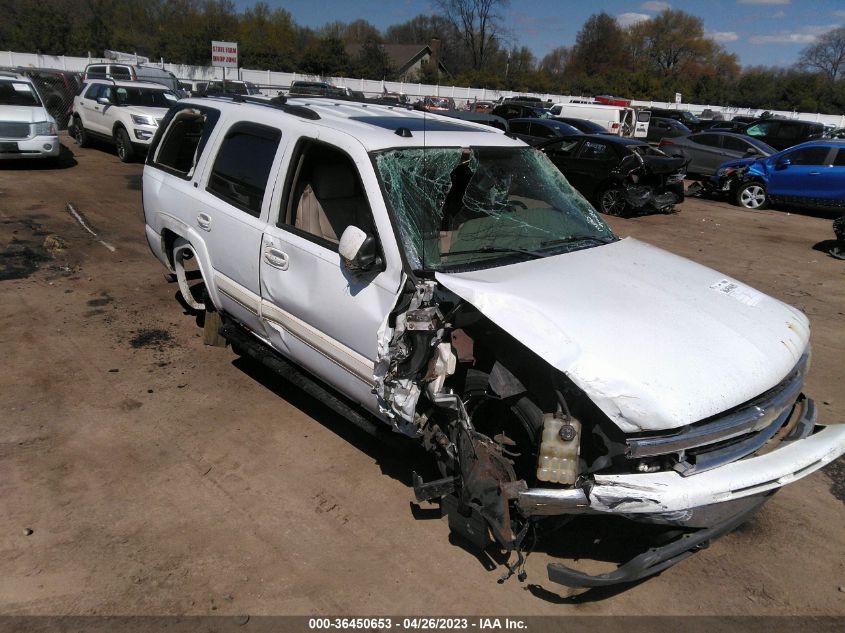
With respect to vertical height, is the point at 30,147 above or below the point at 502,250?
below

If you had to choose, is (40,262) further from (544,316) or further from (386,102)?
(544,316)

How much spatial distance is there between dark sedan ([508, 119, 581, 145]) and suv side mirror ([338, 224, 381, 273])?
13296 millimetres

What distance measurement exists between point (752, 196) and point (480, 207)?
13272 millimetres

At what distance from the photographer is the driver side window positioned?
12.6ft

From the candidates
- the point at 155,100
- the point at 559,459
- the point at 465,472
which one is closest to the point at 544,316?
the point at 559,459

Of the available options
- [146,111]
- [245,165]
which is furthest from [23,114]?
[245,165]

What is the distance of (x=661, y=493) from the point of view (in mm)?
2574

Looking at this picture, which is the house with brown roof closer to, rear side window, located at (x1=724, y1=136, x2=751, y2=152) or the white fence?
the white fence

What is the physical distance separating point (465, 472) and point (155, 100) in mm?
14554

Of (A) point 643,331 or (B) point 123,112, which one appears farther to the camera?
(B) point 123,112

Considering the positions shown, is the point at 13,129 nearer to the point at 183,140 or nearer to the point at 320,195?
the point at 183,140

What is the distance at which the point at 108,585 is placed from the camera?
9.53 feet

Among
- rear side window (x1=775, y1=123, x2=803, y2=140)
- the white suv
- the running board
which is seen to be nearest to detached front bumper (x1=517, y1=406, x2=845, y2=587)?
the running board

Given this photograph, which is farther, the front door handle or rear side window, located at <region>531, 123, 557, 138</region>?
rear side window, located at <region>531, 123, 557, 138</region>
